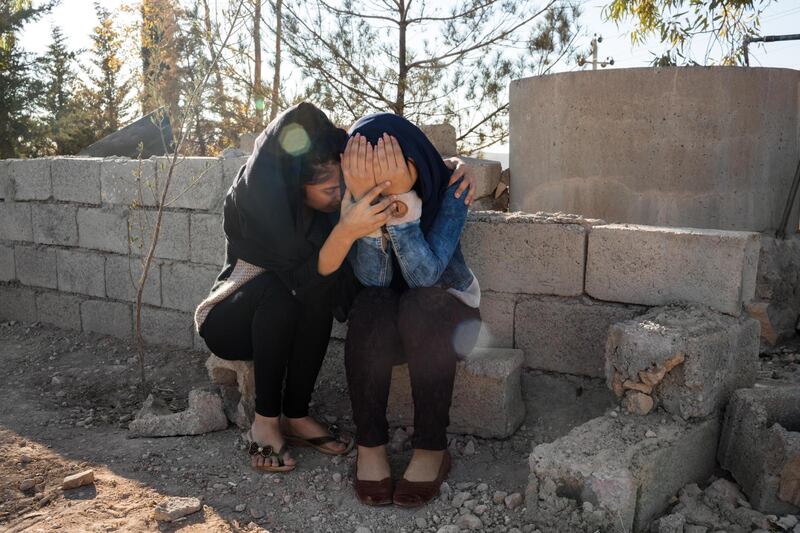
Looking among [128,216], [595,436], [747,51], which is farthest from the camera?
[747,51]

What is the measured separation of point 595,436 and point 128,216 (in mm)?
3385

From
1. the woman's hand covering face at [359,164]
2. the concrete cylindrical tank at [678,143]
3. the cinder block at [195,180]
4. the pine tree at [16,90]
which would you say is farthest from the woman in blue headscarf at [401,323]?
the pine tree at [16,90]

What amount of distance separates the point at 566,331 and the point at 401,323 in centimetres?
95

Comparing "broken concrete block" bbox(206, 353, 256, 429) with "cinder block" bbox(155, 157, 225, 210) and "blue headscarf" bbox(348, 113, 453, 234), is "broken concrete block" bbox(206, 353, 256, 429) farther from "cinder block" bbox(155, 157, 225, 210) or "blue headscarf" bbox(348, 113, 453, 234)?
"cinder block" bbox(155, 157, 225, 210)

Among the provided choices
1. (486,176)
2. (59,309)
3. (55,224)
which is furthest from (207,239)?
(486,176)

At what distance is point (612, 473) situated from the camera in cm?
227

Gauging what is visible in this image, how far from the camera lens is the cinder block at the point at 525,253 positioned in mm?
3123

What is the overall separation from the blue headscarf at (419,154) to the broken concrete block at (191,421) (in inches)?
52.8

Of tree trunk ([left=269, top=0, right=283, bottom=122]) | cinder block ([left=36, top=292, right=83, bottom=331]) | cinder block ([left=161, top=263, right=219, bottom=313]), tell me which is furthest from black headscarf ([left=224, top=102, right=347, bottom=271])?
tree trunk ([left=269, top=0, right=283, bottom=122])

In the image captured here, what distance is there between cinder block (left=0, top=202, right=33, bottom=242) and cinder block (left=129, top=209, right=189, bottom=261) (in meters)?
1.20

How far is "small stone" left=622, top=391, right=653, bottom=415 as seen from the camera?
8.68 ft

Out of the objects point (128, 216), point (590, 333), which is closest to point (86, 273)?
point (128, 216)

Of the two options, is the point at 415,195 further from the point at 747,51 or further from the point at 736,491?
the point at 747,51

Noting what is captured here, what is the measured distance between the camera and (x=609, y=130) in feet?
15.8
